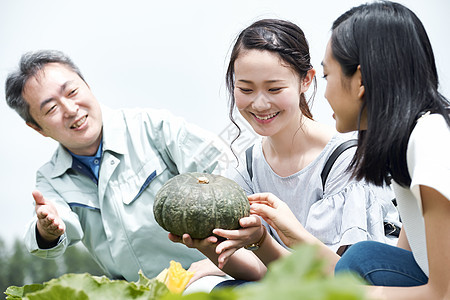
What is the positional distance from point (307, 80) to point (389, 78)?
140 centimetres

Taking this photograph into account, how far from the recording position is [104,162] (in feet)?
13.8

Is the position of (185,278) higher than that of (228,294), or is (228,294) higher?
(228,294)

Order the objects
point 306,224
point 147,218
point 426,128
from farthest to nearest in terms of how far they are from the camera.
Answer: point 147,218
point 306,224
point 426,128

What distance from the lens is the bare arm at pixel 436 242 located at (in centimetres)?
169

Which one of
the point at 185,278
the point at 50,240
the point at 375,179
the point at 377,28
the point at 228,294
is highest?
the point at 377,28

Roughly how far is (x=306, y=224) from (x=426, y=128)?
146 centimetres

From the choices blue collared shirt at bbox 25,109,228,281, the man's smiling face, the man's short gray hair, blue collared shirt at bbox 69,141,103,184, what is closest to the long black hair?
blue collared shirt at bbox 25,109,228,281

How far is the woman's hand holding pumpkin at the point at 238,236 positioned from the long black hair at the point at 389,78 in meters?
0.70

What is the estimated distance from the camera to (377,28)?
2.11m

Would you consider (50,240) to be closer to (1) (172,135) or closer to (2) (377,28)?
(1) (172,135)

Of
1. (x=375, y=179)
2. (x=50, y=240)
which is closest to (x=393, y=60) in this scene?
(x=375, y=179)

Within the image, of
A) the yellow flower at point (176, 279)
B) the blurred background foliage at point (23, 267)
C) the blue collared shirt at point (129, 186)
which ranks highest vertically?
the yellow flower at point (176, 279)

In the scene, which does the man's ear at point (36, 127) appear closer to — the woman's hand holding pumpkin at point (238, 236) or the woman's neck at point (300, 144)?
the woman's neck at point (300, 144)

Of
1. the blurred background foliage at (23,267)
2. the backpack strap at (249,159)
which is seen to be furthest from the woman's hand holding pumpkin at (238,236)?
the blurred background foliage at (23,267)
